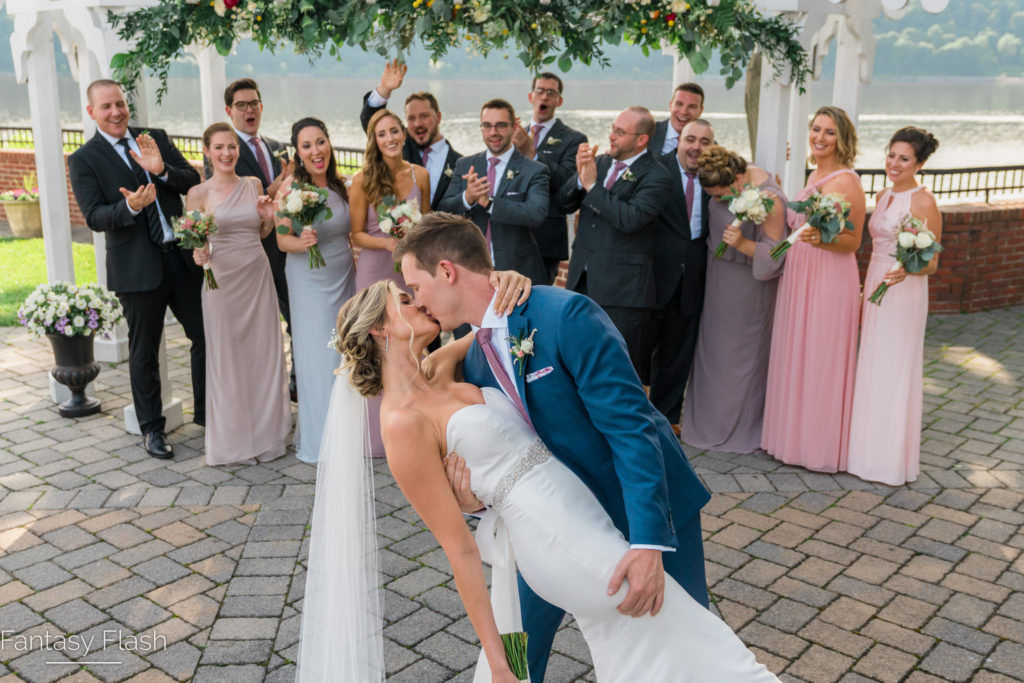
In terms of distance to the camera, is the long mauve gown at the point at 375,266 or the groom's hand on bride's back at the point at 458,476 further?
the long mauve gown at the point at 375,266

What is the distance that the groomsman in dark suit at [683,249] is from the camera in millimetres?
6742

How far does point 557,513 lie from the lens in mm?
2896

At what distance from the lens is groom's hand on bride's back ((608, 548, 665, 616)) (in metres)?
2.76

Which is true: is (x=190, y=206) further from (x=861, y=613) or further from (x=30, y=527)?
(x=861, y=613)

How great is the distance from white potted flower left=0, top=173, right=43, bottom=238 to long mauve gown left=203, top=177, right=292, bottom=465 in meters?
9.55

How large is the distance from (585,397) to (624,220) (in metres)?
3.56

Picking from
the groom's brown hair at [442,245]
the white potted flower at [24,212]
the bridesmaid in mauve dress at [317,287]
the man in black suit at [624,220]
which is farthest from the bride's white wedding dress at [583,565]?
the white potted flower at [24,212]

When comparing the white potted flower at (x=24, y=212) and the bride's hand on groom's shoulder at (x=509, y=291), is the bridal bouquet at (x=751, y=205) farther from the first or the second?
the white potted flower at (x=24, y=212)

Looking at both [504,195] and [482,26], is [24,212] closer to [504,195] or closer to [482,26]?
[504,195]

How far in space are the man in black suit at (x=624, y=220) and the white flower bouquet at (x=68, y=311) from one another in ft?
11.8

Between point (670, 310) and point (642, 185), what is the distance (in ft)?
3.45

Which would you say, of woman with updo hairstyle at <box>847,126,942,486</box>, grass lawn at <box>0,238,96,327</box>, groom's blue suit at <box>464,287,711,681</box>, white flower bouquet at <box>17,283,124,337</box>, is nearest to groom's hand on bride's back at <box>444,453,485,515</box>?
groom's blue suit at <box>464,287,711,681</box>

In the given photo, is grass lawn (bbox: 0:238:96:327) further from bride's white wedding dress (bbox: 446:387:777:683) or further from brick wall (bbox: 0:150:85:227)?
bride's white wedding dress (bbox: 446:387:777:683)

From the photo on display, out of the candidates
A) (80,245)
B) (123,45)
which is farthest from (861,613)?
(80,245)
